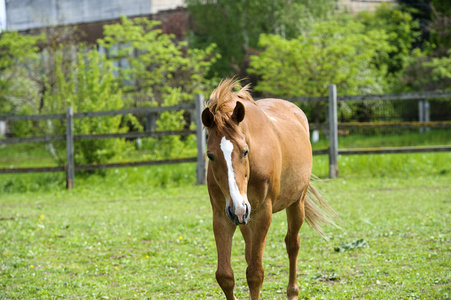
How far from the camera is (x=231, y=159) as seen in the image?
3.10 metres

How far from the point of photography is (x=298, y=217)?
14.8 feet

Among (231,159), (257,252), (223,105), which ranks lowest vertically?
(257,252)

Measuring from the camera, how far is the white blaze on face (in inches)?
116

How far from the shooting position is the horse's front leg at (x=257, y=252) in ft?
11.5

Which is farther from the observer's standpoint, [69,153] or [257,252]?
[69,153]

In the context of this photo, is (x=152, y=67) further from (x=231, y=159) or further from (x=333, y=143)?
(x=231, y=159)

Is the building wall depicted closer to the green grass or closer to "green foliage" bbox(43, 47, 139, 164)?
"green foliage" bbox(43, 47, 139, 164)

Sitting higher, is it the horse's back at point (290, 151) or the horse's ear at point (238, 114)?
the horse's ear at point (238, 114)

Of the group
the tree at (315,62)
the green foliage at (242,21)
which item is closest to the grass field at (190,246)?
the tree at (315,62)

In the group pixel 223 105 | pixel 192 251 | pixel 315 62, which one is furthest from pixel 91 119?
pixel 315 62

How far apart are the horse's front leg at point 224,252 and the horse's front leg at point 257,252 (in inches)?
5.7

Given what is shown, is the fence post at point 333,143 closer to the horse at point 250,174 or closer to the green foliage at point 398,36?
the horse at point 250,174

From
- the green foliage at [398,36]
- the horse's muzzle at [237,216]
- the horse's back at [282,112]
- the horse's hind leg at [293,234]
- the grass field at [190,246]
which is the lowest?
the grass field at [190,246]

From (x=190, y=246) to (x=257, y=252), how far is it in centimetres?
278
